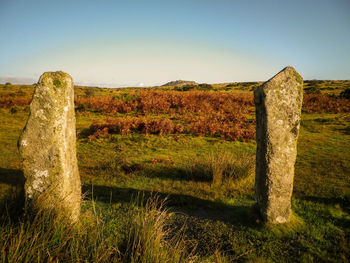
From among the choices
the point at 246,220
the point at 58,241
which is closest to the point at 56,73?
the point at 58,241

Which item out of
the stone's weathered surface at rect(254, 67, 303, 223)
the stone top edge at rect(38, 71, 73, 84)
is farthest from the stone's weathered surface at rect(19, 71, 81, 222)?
the stone's weathered surface at rect(254, 67, 303, 223)

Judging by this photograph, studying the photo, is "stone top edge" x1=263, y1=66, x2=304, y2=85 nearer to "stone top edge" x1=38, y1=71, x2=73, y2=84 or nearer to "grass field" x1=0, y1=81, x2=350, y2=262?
"grass field" x1=0, y1=81, x2=350, y2=262

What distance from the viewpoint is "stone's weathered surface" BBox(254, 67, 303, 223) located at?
4250 mm

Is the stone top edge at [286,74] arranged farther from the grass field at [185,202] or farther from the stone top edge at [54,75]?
the stone top edge at [54,75]

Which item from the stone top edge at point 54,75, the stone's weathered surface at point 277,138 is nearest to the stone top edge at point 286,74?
the stone's weathered surface at point 277,138

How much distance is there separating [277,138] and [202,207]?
2776 millimetres

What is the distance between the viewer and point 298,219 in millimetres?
4766

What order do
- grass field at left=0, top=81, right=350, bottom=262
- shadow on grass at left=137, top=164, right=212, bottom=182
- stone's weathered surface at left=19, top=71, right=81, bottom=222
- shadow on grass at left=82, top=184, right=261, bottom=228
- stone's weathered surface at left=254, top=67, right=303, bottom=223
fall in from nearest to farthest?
grass field at left=0, top=81, right=350, bottom=262
stone's weathered surface at left=19, top=71, right=81, bottom=222
stone's weathered surface at left=254, top=67, right=303, bottom=223
shadow on grass at left=82, top=184, right=261, bottom=228
shadow on grass at left=137, top=164, right=212, bottom=182

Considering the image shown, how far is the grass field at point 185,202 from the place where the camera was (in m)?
2.79

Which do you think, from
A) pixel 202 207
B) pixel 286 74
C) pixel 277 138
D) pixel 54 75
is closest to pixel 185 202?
pixel 202 207

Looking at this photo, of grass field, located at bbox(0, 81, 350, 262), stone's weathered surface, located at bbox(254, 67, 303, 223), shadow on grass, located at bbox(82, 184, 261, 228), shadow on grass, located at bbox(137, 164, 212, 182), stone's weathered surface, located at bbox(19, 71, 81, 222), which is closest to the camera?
grass field, located at bbox(0, 81, 350, 262)

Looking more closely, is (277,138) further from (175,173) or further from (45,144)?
(45,144)

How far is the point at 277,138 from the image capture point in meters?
4.34

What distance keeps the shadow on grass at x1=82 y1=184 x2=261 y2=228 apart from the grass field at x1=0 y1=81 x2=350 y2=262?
27mm
